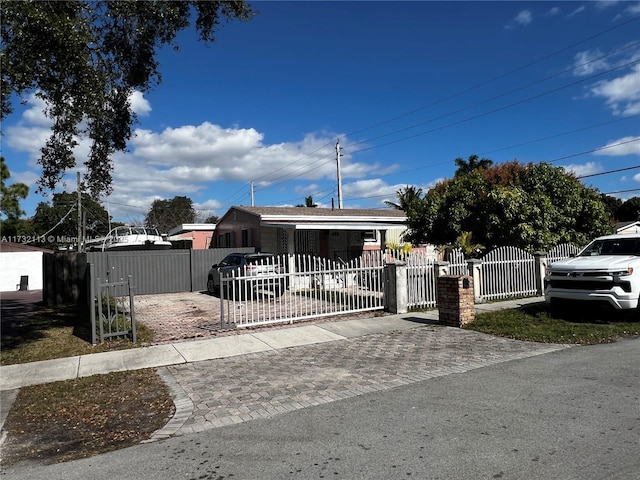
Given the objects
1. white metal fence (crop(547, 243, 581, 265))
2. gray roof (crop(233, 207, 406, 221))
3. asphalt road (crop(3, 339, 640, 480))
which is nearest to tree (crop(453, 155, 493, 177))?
gray roof (crop(233, 207, 406, 221))

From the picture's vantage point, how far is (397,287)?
11648mm

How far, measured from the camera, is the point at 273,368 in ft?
23.3

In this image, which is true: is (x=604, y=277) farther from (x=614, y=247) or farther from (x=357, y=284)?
(x=357, y=284)

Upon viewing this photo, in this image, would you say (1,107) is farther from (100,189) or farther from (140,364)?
(140,364)

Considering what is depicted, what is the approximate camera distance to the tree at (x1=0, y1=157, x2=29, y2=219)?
87.5 feet

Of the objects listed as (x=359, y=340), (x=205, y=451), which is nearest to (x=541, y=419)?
(x=205, y=451)

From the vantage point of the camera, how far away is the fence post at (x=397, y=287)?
11.6 meters

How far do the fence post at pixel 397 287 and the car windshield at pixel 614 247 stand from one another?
4071mm

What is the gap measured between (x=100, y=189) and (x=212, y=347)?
482 cm

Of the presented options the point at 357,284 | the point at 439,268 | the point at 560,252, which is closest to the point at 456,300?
the point at 439,268

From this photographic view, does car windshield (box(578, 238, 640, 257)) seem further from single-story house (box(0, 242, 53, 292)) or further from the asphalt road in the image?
single-story house (box(0, 242, 53, 292))

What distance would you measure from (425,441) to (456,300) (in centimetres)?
611

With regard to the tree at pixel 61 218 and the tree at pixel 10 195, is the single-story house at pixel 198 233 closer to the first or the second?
the tree at pixel 10 195

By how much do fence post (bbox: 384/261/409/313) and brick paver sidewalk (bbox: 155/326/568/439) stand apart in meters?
2.22
